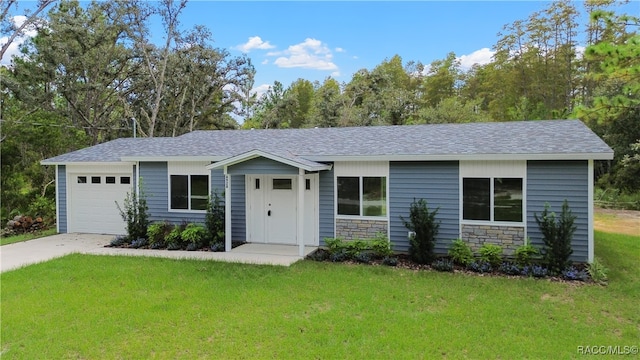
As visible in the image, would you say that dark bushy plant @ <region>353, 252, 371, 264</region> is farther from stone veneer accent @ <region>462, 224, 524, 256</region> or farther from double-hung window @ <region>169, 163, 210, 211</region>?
double-hung window @ <region>169, 163, 210, 211</region>

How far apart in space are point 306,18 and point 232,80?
44.9 ft

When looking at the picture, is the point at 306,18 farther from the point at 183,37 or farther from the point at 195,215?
the point at 183,37

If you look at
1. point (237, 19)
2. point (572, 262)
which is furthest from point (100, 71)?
point (572, 262)

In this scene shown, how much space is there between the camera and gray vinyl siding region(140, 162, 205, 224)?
10.6m

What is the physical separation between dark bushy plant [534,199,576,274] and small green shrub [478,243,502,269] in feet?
2.62

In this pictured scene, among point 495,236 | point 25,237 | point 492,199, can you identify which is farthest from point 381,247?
point 25,237

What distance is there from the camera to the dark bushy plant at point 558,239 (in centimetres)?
720

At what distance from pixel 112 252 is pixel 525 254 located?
29.9ft

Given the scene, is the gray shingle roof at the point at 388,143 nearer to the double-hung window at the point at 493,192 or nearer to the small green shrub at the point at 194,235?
the double-hung window at the point at 493,192

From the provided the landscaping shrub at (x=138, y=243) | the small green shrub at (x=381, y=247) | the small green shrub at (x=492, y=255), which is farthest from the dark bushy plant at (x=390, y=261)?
the landscaping shrub at (x=138, y=243)

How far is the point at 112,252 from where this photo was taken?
30.2 feet

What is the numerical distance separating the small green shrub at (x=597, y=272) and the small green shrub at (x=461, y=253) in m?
2.02

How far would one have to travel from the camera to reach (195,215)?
10469 millimetres

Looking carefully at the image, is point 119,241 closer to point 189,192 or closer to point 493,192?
point 189,192
